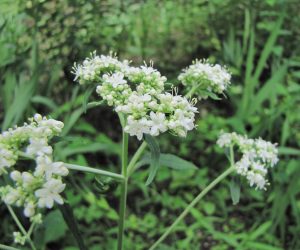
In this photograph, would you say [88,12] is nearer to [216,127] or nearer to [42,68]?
[42,68]

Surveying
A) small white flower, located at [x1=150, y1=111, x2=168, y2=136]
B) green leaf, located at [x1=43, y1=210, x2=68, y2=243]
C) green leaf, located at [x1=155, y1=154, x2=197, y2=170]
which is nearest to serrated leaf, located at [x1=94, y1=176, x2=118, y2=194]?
green leaf, located at [x1=155, y1=154, x2=197, y2=170]

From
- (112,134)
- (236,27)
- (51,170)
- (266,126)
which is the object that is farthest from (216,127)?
(51,170)

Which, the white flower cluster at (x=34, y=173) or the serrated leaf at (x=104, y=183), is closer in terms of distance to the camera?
the white flower cluster at (x=34, y=173)

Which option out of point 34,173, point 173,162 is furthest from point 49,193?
point 173,162

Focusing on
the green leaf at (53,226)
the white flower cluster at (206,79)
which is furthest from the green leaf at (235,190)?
the green leaf at (53,226)

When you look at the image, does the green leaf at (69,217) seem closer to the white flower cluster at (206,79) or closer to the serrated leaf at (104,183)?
the serrated leaf at (104,183)
